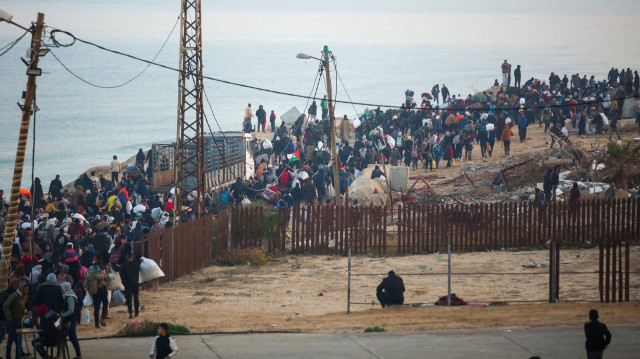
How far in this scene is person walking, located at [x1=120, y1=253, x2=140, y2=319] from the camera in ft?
52.5

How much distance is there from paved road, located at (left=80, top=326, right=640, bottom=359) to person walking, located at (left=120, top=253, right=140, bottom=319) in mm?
2075

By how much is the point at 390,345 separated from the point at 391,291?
2.85m

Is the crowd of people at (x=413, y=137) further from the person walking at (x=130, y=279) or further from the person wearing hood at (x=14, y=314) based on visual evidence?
the person wearing hood at (x=14, y=314)

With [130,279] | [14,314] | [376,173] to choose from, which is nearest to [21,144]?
[130,279]

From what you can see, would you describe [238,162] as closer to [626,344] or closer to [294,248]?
[294,248]

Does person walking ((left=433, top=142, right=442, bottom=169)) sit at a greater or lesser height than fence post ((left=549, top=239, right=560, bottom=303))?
greater

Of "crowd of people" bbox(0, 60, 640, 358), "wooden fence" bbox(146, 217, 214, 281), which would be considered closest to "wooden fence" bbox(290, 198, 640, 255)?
"wooden fence" bbox(146, 217, 214, 281)

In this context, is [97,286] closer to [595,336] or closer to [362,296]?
[362,296]

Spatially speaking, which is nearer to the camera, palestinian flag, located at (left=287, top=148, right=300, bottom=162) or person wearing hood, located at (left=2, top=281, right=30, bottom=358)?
person wearing hood, located at (left=2, top=281, right=30, bottom=358)

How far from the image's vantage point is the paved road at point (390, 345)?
12.7 m

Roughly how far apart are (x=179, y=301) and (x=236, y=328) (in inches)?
132

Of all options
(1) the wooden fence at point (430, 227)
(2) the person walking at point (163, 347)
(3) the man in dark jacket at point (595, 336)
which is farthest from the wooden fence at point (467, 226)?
(2) the person walking at point (163, 347)

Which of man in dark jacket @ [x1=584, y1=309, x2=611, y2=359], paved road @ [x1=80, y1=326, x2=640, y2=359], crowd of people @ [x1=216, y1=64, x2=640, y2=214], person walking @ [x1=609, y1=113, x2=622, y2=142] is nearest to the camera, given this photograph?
man in dark jacket @ [x1=584, y1=309, x2=611, y2=359]

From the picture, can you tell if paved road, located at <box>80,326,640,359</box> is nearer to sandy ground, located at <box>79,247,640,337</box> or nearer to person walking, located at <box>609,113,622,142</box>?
sandy ground, located at <box>79,247,640,337</box>
